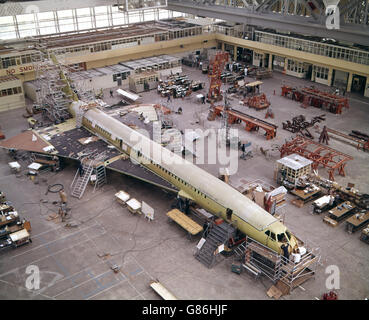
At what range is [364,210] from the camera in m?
40.7

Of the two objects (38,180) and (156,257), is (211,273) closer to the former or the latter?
(156,257)

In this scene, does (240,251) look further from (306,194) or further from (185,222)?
(306,194)

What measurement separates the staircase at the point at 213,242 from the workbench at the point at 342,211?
12.0 m

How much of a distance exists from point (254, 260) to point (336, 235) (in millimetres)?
9784

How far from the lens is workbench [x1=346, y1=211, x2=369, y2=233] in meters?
37.9

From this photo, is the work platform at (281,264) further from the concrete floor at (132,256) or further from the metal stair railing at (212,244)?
the metal stair railing at (212,244)

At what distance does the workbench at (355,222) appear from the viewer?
37.9 metres

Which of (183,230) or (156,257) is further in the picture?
(183,230)

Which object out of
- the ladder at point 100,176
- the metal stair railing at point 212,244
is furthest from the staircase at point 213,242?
the ladder at point 100,176

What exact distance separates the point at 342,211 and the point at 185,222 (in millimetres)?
16409

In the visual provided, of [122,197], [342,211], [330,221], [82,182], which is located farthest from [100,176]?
[342,211]

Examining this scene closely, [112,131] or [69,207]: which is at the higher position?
[112,131]

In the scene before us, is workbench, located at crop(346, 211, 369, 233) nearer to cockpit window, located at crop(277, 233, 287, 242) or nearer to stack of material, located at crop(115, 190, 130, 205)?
cockpit window, located at crop(277, 233, 287, 242)
